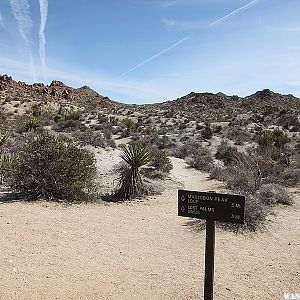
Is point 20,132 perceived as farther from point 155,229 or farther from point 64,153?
point 155,229

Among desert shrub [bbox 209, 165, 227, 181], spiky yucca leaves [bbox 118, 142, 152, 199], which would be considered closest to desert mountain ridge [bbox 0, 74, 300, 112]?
desert shrub [bbox 209, 165, 227, 181]

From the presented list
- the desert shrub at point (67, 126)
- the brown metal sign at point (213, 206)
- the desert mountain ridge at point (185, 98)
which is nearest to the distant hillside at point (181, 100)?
the desert mountain ridge at point (185, 98)

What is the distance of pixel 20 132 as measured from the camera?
27.8 meters

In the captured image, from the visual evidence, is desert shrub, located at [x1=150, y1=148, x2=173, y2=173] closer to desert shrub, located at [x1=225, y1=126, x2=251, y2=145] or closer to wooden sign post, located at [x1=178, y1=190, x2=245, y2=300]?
wooden sign post, located at [x1=178, y1=190, x2=245, y2=300]

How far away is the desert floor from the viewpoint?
19.7 feet

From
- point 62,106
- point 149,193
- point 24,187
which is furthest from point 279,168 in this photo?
point 62,106

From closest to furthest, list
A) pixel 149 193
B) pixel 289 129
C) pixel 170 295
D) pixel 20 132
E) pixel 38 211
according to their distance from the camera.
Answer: pixel 170 295 → pixel 38 211 → pixel 149 193 → pixel 20 132 → pixel 289 129

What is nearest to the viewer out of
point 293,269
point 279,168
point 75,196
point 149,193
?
point 293,269

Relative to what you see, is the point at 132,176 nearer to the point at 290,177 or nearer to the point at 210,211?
the point at 290,177

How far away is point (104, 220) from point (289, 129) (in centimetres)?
3036

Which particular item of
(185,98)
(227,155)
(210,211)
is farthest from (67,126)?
(185,98)

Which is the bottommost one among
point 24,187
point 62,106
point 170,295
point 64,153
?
point 170,295

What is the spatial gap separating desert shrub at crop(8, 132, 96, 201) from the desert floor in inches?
29.5

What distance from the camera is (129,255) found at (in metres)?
7.46
